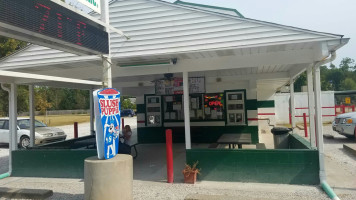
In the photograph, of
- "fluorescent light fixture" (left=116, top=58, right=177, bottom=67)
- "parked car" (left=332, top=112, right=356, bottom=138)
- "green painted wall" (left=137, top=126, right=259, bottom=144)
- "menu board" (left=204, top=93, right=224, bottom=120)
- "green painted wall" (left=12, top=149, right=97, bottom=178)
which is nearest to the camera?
"fluorescent light fixture" (left=116, top=58, right=177, bottom=67)

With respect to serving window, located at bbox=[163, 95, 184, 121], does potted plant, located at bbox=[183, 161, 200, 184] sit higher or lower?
lower

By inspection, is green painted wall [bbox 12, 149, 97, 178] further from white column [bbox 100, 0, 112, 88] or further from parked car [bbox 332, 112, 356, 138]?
parked car [bbox 332, 112, 356, 138]

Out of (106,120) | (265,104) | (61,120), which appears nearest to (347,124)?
(265,104)

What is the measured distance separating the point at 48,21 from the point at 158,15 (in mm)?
2993

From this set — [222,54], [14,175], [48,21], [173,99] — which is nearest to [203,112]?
[173,99]

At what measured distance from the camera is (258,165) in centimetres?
601

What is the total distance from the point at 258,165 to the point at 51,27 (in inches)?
188

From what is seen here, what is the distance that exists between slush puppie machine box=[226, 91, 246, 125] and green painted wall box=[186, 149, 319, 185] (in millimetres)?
5309

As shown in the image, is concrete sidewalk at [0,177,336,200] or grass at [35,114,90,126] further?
grass at [35,114,90,126]

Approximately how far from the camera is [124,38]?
625 cm

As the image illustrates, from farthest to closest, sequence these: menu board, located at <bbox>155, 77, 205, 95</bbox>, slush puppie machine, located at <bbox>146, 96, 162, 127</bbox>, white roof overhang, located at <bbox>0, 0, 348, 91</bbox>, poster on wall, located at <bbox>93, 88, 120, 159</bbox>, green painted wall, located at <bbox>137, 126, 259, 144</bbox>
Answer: slush puppie machine, located at <bbox>146, 96, 162, 127</bbox> → green painted wall, located at <bbox>137, 126, 259, 144</bbox> → menu board, located at <bbox>155, 77, 205, 95</bbox> → white roof overhang, located at <bbox>0, 0, 348, 91</bbox> → poster on wall, located at <bbox>93, 88, 120, 159</bbox>

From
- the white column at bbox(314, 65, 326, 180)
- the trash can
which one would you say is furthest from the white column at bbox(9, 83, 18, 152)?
the white column at bbox(314, 65, 326, 180)

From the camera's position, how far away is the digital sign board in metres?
3.04

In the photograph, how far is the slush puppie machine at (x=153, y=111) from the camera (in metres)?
12.2
